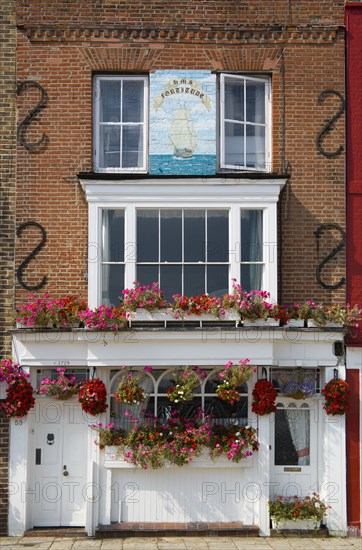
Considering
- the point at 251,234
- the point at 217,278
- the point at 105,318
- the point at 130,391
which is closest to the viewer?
the point at 105,318

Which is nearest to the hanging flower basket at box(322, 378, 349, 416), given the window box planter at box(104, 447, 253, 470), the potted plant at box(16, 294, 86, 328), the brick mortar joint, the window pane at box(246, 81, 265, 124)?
the window box planter at box(104, 447, 253, 470)

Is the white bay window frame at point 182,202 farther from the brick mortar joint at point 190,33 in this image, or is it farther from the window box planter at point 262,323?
the brick mortar joint at point 190,33

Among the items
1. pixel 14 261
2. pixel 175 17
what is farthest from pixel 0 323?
pixel 175 17

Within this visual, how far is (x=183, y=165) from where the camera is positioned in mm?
14266

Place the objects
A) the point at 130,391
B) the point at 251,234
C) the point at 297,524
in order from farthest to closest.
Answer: the point at 251,234
the point at 297,524
the point at 130,391

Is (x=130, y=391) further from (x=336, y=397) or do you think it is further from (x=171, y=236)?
(x=336, y=397)

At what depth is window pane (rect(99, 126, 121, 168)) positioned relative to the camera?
14453 millimetres

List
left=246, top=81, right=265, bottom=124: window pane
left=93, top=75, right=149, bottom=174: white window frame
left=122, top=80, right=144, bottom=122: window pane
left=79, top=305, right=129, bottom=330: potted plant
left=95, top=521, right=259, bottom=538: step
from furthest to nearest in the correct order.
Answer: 1. left=246, top=81, right=265, bottom=124: window pane
2. left=122, top=80, right=144, bottom=122: window pane
3. left=93, top=75, right=149, bottom=174: white window frame
4. left=95, top=521, right=259, bottom=538: step
5. left=79, top=305, right=129, bottom=330: potted plant

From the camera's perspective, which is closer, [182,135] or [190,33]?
[182,135]

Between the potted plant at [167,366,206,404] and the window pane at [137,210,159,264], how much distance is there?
199 centimetres

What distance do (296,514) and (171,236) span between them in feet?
16.8

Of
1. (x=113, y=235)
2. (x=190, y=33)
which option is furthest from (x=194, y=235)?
(x=190, y=33)

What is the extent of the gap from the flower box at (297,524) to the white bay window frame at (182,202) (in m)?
3.78

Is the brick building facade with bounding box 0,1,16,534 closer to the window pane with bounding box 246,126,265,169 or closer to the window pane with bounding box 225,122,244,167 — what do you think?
the window pane with bounding box 225,122,244,167
